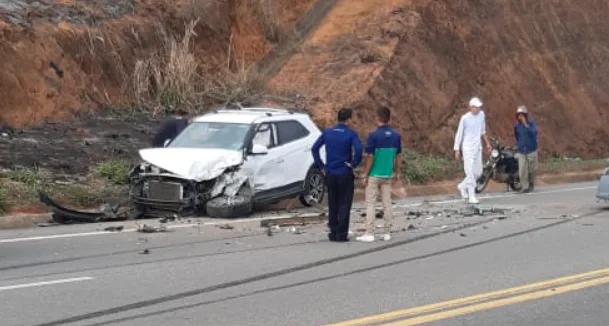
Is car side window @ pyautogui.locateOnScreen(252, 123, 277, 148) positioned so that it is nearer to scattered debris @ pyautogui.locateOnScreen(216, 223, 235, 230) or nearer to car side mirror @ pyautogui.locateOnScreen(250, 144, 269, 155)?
car side mirror @ pyautogui.locateOnScreen(250, 144, 269, 155)

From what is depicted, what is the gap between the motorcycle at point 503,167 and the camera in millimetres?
22750

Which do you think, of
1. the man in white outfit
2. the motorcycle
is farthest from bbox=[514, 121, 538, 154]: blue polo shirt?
the man in white outfit

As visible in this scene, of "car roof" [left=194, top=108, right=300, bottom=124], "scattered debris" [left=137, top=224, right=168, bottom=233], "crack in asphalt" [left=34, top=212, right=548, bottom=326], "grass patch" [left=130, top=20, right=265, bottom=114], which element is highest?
"grass patch" [left=130, top=20, right=265, bottom=114]

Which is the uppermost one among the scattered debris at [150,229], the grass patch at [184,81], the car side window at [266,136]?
the grass patch at [184,81]

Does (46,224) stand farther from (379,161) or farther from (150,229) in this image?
(379,161)

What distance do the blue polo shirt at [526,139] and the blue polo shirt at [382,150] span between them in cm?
994

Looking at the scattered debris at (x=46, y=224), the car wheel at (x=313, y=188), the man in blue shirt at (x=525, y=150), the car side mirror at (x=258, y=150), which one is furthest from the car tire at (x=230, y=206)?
the man in blue shirt at (x=525, y=150)

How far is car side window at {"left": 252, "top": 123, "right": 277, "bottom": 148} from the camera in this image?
1717 centimetres

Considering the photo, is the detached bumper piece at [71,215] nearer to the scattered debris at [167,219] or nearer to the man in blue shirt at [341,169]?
the scattered debris at [167,219]

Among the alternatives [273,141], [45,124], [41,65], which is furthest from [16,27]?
[273,141]

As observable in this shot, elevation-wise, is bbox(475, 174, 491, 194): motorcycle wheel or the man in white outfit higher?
the man in white outfit

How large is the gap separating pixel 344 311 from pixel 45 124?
546 inches

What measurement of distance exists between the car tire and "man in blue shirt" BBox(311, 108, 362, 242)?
2951 mm

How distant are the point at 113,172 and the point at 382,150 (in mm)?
6697
